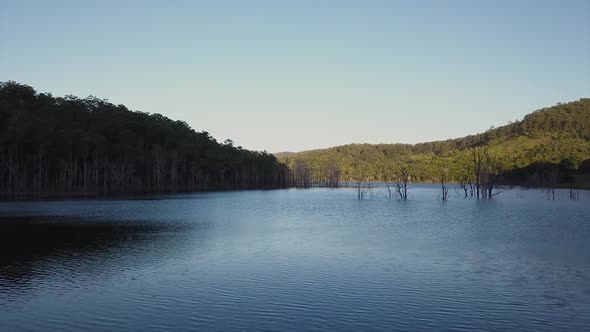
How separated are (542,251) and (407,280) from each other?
9.05m

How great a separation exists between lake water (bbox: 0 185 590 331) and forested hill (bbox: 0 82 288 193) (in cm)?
5055

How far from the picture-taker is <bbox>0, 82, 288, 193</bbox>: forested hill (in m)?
76.0

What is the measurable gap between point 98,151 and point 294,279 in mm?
79287

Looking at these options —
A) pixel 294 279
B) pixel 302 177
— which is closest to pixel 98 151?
pixel 302 177

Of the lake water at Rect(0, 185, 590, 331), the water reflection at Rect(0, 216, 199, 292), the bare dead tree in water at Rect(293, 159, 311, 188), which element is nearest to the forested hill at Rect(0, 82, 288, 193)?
the bare dead tree in water at Rect(293, 159, 311, 188)

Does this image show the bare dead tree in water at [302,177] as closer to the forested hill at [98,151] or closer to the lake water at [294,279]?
the forested hill at [98,151]

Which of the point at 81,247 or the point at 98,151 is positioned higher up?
the point at 98,151

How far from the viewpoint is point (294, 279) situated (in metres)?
16.5

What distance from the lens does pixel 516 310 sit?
1240cm

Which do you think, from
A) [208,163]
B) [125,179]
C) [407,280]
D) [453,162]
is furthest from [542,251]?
[453,162]

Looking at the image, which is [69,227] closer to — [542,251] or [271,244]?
[271,244]

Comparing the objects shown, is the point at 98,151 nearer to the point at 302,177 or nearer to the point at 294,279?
the point at 302,177

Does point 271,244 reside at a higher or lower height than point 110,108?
lower

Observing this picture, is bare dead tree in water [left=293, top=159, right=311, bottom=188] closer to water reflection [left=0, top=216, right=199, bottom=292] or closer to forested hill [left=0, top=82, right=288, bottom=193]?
forested hill [left=0, top=82, right=288, bottom=193]
